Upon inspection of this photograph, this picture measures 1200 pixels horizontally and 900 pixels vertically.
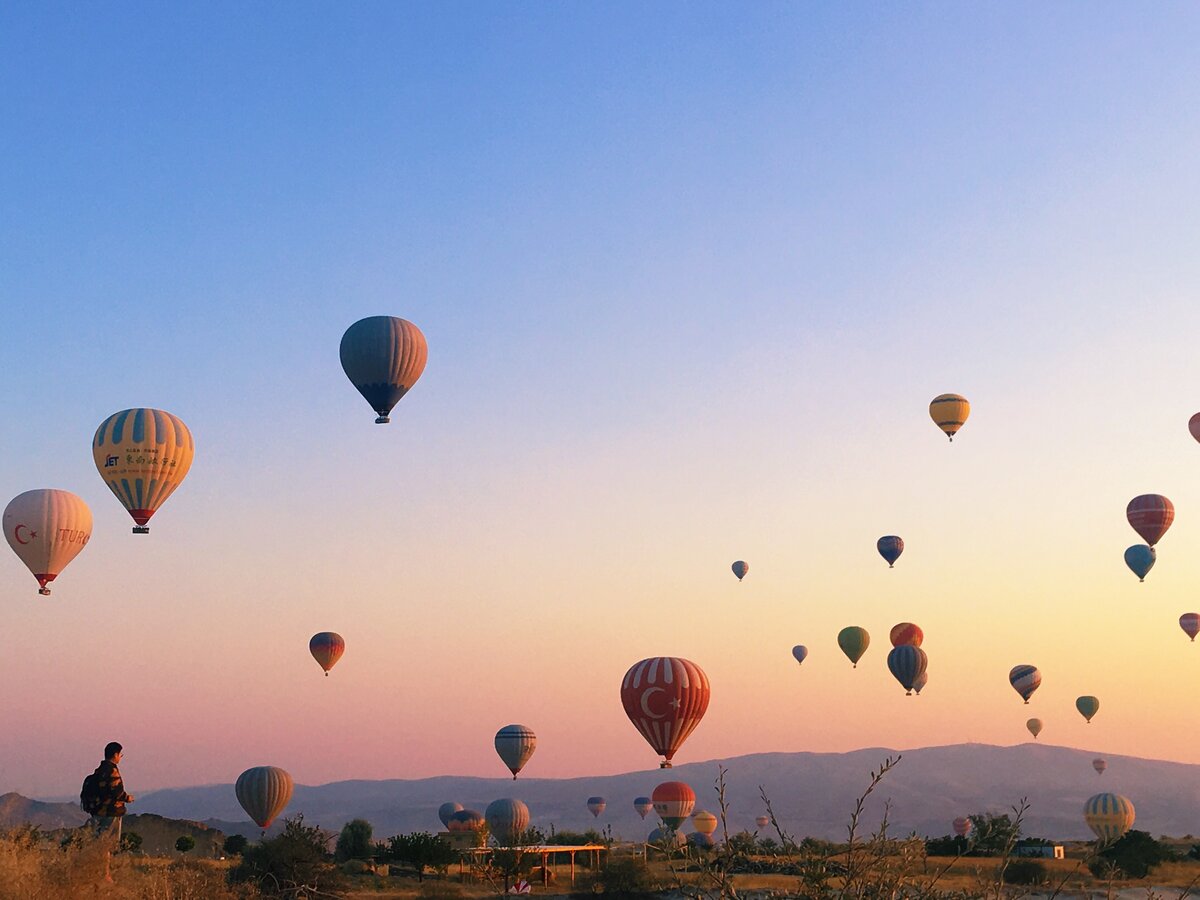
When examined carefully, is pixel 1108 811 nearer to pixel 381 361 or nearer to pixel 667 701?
pixel 667 701

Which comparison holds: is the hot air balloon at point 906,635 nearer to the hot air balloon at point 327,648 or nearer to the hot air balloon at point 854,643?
the hot air balloon at point 854,643

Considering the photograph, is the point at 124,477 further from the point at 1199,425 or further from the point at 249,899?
the point at 1199,425

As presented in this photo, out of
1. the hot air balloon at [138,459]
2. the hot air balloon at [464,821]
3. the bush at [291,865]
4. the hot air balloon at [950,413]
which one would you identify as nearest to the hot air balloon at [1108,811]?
the hot air balloon at [950,413]

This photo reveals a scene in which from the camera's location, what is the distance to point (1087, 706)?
105438 mm

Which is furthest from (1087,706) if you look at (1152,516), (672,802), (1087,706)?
(672,802)

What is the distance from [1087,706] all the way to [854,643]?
86.5 ft

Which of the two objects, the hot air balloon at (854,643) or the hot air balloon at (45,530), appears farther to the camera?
the hot air balloon at (854,643)

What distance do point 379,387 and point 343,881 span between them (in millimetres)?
19771

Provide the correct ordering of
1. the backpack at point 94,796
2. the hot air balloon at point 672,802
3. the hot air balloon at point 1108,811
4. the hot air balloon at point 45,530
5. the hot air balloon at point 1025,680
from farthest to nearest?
1. the hot air balloon at point 1025,680
2. the hot air balloon at point 672,802
3. the hot air balloon at point 1108,811
4. the hot air balloon at point 45,530
5. the backpack at point 94,796

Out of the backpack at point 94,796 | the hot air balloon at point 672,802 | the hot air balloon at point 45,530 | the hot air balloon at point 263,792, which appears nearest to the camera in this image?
the backpack at point 94,796

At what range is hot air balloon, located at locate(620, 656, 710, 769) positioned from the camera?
5538 cm

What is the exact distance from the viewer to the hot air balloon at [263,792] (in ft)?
206

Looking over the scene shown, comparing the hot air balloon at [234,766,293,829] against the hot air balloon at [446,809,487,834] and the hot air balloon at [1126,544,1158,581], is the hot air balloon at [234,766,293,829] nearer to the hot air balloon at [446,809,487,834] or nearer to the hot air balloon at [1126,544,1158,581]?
the hot air balloon at [446,809,487,834]

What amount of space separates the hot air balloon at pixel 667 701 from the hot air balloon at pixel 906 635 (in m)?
45.3
